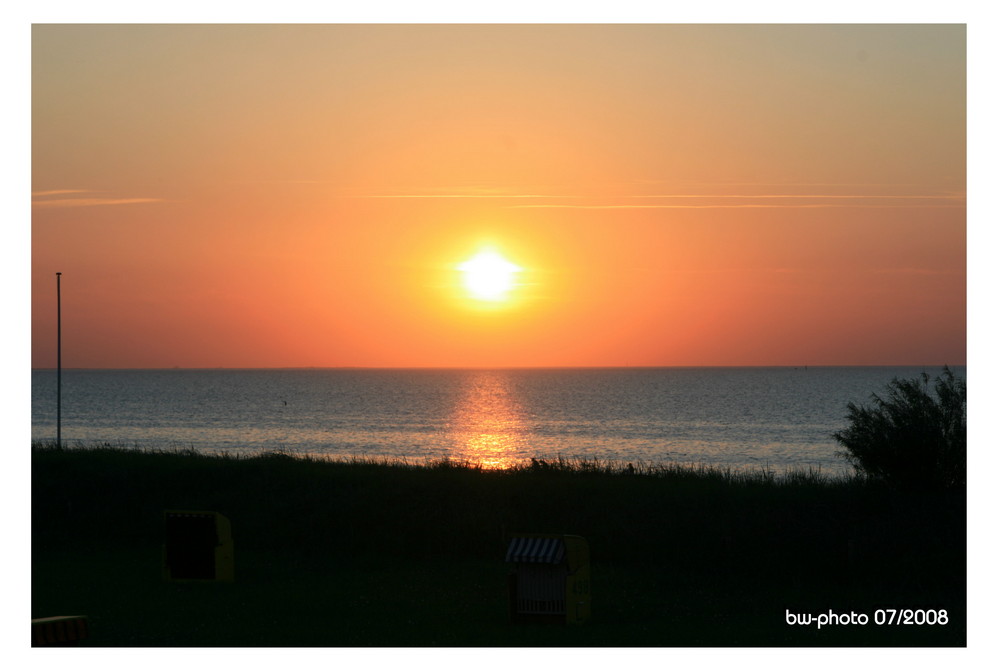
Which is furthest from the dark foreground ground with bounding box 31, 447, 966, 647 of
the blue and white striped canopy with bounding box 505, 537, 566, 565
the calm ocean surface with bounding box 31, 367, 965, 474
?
the calm ocean surface with bounding box 31, 367, 965, 474

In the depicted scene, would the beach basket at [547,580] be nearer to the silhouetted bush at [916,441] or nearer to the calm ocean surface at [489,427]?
the silhouetted bush at [916,441]

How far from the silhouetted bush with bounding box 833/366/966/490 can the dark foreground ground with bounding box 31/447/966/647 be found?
1237 millimetres

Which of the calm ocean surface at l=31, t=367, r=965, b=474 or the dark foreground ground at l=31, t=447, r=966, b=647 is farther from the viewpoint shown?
the calm ocean surface at l=31, t=367, r=965, b=474

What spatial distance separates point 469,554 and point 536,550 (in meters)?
8.10

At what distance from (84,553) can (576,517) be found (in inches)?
508

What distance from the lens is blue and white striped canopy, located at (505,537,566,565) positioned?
676 inches

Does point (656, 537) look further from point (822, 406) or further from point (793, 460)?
point (822, 406)

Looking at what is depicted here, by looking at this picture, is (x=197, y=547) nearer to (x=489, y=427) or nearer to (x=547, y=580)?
(x=547, y=580)

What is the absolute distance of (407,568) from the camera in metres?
23.7

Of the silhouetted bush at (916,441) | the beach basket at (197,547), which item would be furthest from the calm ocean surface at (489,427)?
the beach basket at (197,547)

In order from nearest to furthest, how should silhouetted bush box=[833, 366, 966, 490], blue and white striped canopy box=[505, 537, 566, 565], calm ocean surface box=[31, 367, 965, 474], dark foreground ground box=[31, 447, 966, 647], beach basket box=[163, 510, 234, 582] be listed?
dark foreground ground box=[31, 447, 966, 647] < blue and white striped canopy box=[505, 537, 566, 565] < beach basket box=[163, 510, 234, 582] < silhouetted bush box=[833, 366, 966, 490] < calm ocean surface box=[31, 367, 965, 474]

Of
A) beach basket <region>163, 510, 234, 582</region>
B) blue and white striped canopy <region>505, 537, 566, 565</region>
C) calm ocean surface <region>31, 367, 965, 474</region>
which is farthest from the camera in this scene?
calm ocean surface <region>31, 367, 965, 474</region>

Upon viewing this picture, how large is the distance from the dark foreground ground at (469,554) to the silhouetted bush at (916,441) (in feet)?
4.06

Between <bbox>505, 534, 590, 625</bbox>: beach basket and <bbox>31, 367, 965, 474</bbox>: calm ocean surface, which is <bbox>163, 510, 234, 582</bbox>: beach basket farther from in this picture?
<bbox>31, 367, 965, 474</bbox>: calm ocean surface
